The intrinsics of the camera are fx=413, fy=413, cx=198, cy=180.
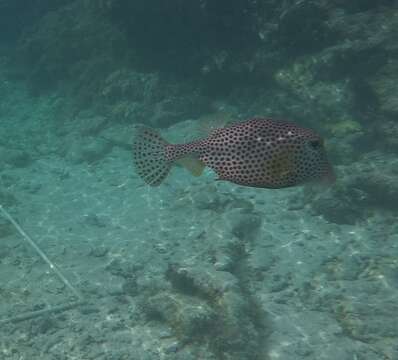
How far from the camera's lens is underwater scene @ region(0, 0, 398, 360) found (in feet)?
17.7

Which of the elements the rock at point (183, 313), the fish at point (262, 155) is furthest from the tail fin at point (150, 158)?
the rock at point (183, 313)

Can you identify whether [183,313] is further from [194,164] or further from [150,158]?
[194,164]

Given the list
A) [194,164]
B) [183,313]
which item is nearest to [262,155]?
[194,164]

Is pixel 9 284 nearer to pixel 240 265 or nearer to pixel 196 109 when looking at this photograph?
pixel 240 265

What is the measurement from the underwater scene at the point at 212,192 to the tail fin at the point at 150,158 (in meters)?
0.01

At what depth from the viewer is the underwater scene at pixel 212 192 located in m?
5.41

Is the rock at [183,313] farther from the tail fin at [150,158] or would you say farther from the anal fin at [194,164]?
the anal fin at [194,164]

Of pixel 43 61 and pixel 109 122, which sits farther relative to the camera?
pixel 43 61

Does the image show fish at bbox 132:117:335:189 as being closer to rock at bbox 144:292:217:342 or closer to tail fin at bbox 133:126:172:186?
tail fin at bbox 133:126:172:186

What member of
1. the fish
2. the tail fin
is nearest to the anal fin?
the fish

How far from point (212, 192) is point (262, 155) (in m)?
6.36

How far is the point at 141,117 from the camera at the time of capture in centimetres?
1364

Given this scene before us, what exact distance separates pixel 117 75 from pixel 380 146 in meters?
9.38

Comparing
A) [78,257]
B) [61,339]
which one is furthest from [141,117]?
[61,339]
